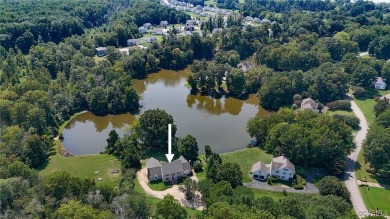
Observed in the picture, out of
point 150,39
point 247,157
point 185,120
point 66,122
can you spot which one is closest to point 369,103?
point 247,157

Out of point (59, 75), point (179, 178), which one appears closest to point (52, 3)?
point (59, 75)

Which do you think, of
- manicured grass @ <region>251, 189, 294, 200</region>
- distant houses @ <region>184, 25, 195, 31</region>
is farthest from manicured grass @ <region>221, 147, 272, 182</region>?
distant houses @ <region>184, 25, 195, 31</region>

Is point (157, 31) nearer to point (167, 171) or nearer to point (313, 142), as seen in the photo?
point (167, 171)

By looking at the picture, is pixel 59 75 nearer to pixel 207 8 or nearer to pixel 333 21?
pixel 333 21

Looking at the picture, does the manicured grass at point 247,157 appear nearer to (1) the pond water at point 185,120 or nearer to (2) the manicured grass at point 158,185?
(1) the pond water at point 185,120

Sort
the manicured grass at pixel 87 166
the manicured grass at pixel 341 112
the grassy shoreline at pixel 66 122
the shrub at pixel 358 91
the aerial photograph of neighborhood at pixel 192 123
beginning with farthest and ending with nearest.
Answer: the shrub at pixel 358 91 → the manicured grass at pixel 341 112 → the grassy shoreline at pixel 66 122 → the manicured grass at pixel 87 166 → the aerial photograph of neighborhood at pixel 192 123

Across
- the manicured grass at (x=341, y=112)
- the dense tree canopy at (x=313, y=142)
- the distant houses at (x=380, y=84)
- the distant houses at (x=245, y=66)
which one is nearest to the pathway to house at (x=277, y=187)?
the dense tree canopy at (x=313, y=142)
